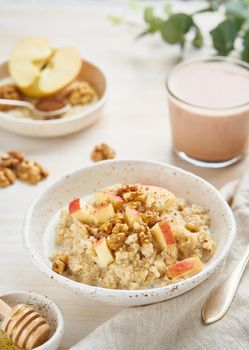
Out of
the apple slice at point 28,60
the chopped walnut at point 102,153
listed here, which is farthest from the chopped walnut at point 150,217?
the apple slice at point 28,60

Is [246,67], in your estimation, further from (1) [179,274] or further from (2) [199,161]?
(1) [179,274]

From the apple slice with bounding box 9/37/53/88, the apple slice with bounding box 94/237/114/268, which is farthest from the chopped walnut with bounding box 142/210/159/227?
the apple slice with bounding box 9/37/53/88

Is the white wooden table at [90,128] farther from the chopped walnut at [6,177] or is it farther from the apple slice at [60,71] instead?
the apple slice at [60,71]

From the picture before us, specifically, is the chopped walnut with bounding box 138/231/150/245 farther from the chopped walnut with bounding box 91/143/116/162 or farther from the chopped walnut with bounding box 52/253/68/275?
the chopped walnut with bounding box 91/143/116/162

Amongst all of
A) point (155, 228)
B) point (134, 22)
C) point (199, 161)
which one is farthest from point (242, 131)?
point (134, 22)

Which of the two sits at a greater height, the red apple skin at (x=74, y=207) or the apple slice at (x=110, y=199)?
the apple slice at (x=110, y=199)

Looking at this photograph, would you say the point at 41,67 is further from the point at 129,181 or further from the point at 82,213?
the point at 82,213

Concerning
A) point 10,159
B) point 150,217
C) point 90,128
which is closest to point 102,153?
point 90,128
